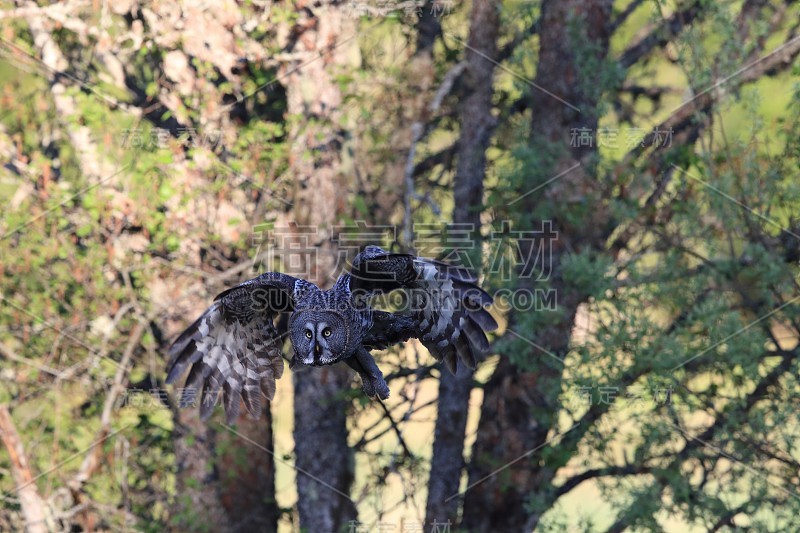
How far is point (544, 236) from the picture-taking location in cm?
1112

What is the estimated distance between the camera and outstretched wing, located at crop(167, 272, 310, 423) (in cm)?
775

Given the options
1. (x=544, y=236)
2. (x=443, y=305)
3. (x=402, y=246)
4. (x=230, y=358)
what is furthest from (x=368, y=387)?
(x=544, y=236)

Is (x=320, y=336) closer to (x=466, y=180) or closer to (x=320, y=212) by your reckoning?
(x=320, y=212)

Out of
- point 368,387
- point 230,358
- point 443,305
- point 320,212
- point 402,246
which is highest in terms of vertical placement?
point 320,212

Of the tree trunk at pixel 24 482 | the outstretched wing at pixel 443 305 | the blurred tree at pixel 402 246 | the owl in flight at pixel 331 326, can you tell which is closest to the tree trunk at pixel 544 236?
the blurred tree at pixel 402 246

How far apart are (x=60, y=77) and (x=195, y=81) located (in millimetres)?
1605

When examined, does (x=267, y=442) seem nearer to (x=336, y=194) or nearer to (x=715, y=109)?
(x=336, y=194)

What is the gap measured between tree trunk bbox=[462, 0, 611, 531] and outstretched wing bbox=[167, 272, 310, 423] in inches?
141

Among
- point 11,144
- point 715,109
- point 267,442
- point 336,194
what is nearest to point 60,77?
point 11,144

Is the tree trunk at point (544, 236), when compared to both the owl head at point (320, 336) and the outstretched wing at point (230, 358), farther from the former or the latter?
the owl head at point (320, 336)

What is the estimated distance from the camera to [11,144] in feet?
37.7

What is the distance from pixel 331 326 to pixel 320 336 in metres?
0.10

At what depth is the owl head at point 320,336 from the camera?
6.33 m

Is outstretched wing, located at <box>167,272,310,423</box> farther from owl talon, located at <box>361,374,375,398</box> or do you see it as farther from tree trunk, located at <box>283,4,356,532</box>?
tree trunk, located at <box>283,4,356,532</box>
